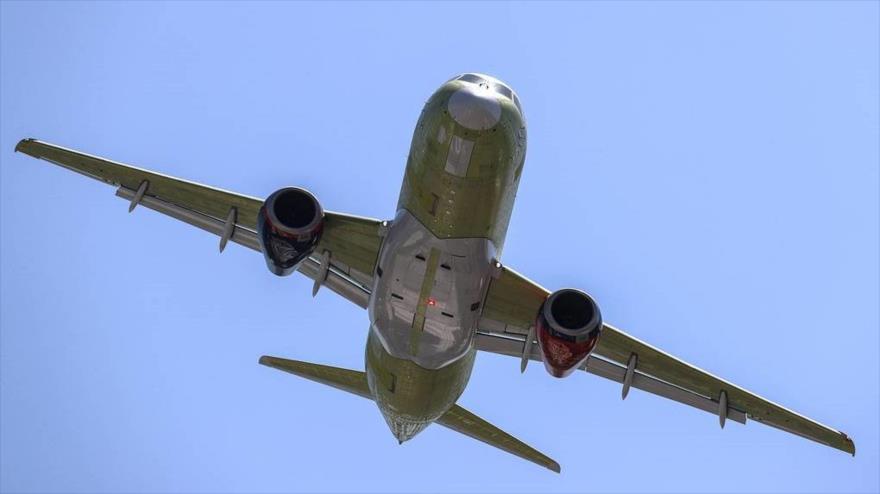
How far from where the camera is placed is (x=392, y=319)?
79.9 feet

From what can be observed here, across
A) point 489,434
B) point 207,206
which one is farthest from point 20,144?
point 489,434

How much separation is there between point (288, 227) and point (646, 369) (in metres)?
9.50

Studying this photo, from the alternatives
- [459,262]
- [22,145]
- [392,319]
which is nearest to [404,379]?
[392,319]

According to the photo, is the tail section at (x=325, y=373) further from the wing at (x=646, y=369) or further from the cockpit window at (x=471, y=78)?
the cockpit window at (x=471, y=78)

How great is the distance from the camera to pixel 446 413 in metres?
29.3

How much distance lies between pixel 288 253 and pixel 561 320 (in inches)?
240

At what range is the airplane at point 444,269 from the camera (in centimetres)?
2189

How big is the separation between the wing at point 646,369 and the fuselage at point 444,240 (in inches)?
31.7

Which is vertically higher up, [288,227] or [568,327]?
[288,227]

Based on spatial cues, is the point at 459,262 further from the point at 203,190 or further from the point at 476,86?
the point at 203,190

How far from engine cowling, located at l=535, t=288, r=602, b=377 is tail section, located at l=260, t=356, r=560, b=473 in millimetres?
5570

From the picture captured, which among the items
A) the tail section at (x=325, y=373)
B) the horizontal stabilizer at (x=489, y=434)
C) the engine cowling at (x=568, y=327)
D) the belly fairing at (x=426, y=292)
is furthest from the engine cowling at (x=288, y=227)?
the horizontal stabilizer at (x=489, y=434)

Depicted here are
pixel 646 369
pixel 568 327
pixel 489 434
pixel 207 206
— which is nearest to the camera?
pixel 568 327

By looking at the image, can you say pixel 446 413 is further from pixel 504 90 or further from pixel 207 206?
pixel 504 90
